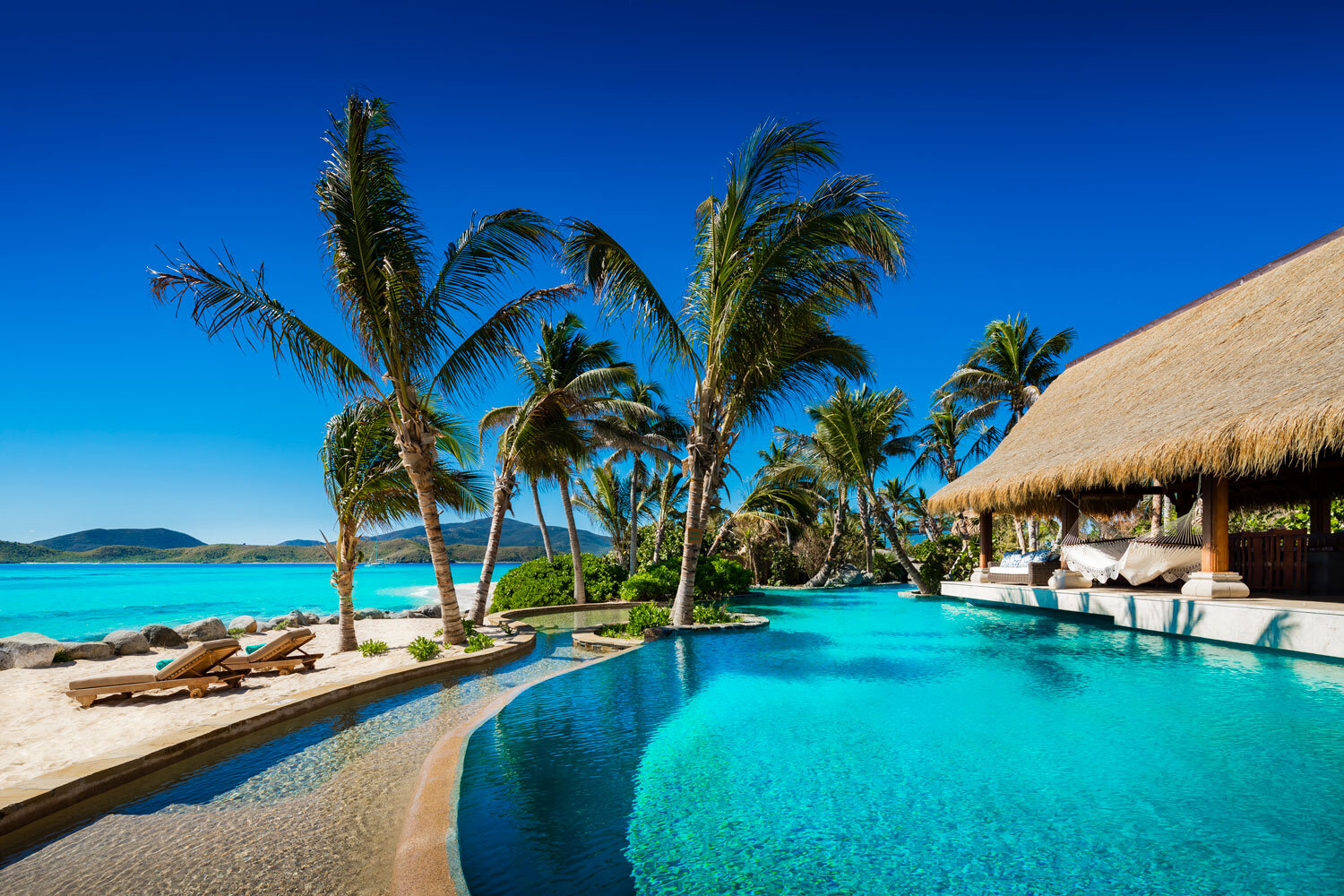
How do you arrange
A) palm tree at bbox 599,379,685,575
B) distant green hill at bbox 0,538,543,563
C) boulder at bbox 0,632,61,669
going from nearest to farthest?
boulder at bbox 0,632,61,669
palm tree at bbox 599,379,685,575
distant green hill at bbox 0,538,543,563

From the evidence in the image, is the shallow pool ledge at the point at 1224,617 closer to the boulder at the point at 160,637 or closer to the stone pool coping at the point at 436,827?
the stone pool coping at the point at 436,827

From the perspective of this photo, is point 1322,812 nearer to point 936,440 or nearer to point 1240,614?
point 1240,614

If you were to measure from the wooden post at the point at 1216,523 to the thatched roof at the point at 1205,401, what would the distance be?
0.96 ft

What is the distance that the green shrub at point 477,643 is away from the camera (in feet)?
27.1

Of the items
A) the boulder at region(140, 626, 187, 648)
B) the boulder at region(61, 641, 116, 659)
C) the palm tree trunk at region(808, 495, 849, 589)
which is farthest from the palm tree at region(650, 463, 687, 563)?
the boulder at region(61, 641, 116, 659)

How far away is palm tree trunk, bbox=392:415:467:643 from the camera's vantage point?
8.17m

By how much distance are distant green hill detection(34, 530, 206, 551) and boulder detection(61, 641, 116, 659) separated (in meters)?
121

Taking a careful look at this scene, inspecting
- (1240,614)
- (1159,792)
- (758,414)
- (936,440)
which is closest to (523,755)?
(1159,792)

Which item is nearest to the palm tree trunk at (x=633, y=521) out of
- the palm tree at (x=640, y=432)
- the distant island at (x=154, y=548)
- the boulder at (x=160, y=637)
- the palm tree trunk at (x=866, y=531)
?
the palm tree at (x=640, y=432)

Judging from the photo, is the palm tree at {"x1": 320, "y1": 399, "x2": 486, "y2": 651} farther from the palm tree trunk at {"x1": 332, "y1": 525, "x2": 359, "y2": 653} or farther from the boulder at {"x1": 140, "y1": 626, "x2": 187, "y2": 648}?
the boulder at {"x1": 140, "y1": 626, "x2": 187, "y2": 648}

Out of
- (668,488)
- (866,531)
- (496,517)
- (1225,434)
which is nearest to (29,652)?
(496,517)

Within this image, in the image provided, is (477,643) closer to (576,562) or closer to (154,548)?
(576,562)

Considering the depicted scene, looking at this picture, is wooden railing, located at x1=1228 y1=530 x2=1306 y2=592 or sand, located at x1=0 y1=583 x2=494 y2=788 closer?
sand, located at x1=0 y1=583 x2=494 y2=788

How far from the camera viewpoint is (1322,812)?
10.5 feet
